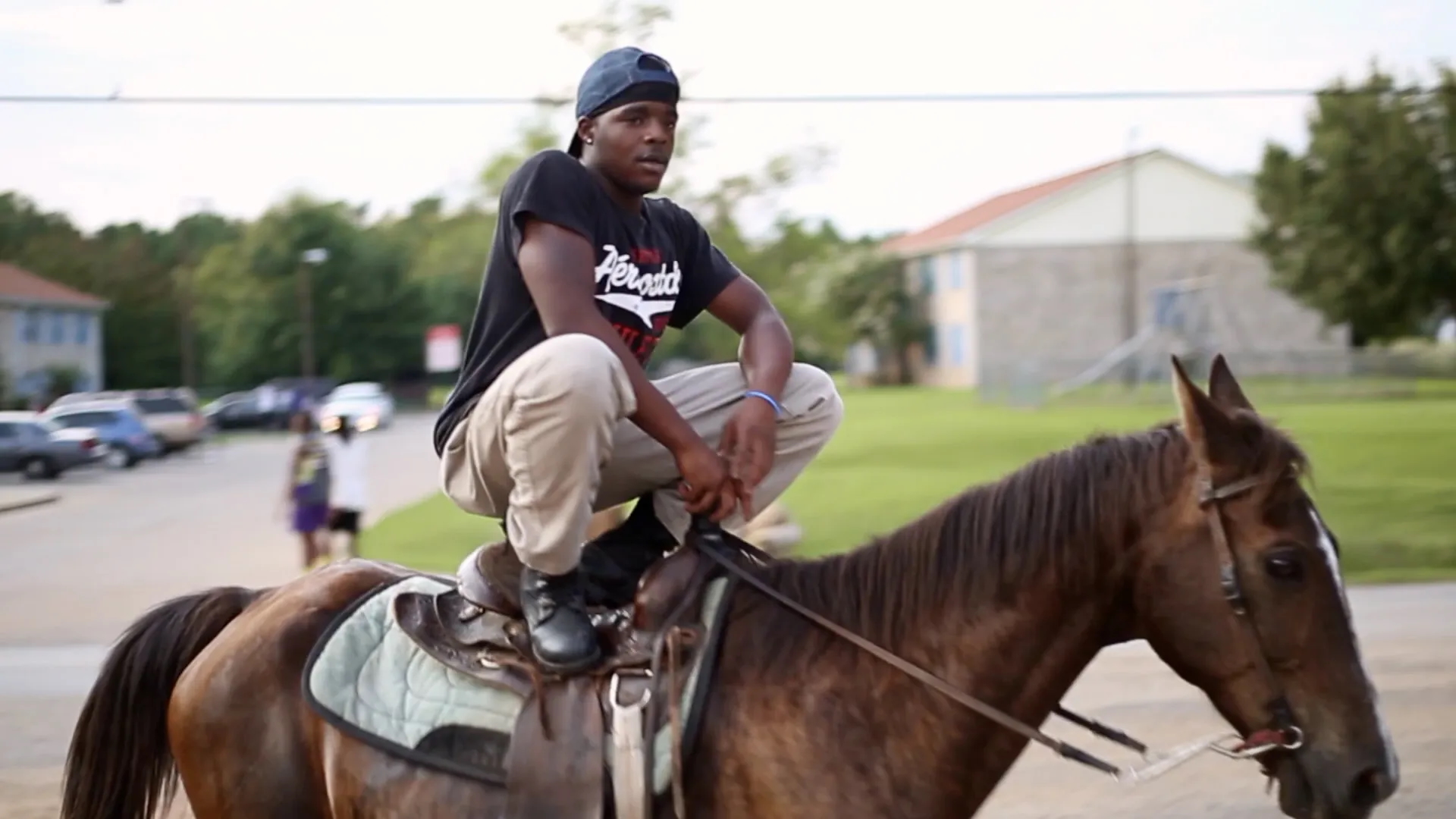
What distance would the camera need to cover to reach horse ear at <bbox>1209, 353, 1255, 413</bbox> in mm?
2652

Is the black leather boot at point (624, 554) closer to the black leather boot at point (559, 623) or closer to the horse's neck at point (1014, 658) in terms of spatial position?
the black leather boot at point (559, 623)

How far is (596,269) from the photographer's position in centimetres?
292

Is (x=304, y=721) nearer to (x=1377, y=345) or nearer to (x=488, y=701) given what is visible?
(x=488, y=701)

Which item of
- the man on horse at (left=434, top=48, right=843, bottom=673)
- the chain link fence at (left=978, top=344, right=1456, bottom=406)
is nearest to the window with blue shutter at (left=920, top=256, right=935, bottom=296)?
the chain link fence at (left=978, top=344, right=1456, bottom=406)

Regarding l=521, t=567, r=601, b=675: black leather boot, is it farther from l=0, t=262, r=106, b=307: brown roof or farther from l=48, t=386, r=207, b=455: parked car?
l=0, t=262, r=106, b=307: brown roof

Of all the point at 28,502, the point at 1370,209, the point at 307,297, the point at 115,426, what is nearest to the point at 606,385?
the point at 28,502

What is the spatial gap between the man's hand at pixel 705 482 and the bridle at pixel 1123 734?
0.18ft

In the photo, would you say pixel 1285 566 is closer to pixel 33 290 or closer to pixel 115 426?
pixel 115 426

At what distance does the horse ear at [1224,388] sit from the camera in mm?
2652

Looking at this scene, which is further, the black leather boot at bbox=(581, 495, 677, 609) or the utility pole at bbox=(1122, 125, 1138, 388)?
the utility pole at bbox=(1122, 125, 1138, 388)

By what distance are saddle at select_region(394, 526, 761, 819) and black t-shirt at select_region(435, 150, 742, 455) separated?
1.43ft

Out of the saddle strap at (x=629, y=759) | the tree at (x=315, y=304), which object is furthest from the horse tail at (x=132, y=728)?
the tree at (x=315, y=304)

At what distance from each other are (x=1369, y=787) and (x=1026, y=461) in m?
3.79

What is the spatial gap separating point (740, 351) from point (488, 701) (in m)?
0.93
